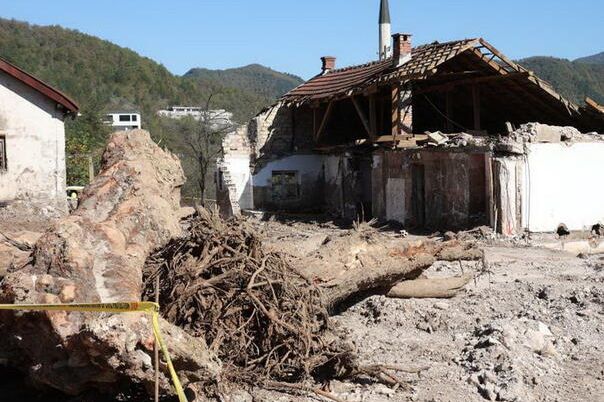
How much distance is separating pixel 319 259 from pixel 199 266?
1965 mm

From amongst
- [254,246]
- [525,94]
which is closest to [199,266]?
[254,246]

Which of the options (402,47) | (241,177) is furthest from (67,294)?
(241,177)

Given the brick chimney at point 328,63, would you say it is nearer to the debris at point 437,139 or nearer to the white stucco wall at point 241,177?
the white stucco wall at point 241,177

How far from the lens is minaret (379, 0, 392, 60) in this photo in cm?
3166

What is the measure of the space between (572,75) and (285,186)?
7184 centimetres

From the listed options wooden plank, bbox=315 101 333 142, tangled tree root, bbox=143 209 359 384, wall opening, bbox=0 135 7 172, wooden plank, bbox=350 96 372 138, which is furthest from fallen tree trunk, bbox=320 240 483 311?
wooden plank, bbox=315 101 333 142

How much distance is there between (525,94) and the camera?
21.2m

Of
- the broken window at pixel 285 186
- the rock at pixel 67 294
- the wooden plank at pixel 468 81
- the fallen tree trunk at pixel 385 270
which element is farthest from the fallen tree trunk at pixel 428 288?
the broken window at pixel 285 186

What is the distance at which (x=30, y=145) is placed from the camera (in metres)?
19.6

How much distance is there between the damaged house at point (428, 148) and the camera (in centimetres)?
1716

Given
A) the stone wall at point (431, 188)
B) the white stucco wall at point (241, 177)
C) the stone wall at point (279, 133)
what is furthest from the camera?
the stone wall at point (279, 133)

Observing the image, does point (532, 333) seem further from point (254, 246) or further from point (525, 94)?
point (525, 94)

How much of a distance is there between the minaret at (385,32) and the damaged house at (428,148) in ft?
11.5

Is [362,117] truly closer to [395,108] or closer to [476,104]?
[395,108]
